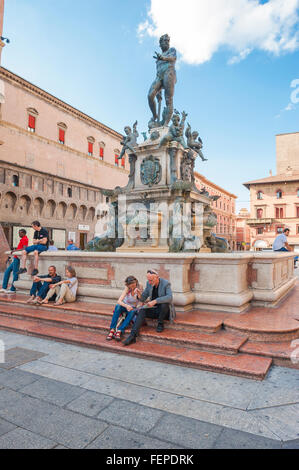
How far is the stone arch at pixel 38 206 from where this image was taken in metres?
29.0

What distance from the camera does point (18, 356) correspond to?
168 inches

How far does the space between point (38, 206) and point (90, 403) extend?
1124 inches

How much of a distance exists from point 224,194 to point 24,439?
6800cm

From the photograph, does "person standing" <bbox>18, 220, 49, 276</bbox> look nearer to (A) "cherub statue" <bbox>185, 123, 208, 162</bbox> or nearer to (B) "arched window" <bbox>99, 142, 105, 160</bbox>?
(A) "cherub statue" <bbox>185, 123, 208, 162</bbox>

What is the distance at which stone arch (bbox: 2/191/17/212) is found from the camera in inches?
1033

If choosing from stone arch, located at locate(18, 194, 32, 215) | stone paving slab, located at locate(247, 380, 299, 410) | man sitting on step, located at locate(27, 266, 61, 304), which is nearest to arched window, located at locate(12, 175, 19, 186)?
stone arch, located at locate(18, 194, 32, 215)

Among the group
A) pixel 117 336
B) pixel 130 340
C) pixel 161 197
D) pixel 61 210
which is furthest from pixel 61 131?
pixel 130 340

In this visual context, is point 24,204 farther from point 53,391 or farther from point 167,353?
point 53,391

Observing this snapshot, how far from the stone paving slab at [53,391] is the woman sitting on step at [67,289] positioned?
3095 millimetres

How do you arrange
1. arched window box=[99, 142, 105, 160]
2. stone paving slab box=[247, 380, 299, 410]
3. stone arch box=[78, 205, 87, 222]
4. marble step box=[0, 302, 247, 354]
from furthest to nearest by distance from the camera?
arched window box=[99, 142, 105, 160] → stone arch box=[78, 205, 87, 222] → marble step box=[0, 302, 247, 354] → stone paving slab box=[247, 380, 299, 410]

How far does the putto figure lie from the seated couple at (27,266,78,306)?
5.93 m

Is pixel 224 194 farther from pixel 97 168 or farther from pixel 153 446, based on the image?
pixel 153 446

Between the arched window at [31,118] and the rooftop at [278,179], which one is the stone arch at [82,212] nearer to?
the arched window at [31,118]

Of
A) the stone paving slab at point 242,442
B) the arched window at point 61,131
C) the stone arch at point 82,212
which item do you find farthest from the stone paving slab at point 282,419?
the arched window at point 61,131
